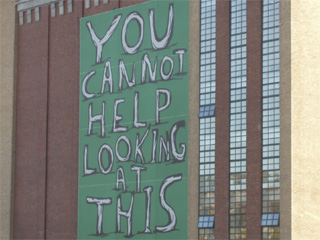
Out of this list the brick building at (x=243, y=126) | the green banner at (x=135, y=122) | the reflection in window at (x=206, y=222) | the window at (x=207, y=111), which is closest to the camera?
the brick building at (x=243, y=126)

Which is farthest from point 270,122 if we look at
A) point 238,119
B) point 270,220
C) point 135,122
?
point 135,122

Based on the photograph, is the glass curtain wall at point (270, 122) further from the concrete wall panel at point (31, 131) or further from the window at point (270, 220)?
the concrete wall panel at point (31, 131)

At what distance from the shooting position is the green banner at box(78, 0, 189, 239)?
211 ft

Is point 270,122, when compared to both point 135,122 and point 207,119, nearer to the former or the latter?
point 207,119

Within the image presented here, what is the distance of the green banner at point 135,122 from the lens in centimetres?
6431

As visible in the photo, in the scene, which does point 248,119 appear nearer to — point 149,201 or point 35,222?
point 149,201

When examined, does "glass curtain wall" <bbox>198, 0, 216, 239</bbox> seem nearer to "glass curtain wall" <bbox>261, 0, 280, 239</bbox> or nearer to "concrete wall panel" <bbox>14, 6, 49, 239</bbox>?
→ "glass curtain wall" <bbox>261, 0, 280, 239</bbox>

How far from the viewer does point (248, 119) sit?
60.2 m

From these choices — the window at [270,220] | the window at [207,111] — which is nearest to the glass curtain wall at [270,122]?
the window at [270,220]

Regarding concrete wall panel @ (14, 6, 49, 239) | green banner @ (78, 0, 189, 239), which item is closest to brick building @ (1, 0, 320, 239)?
green banner @ (78, 0, 189, 239)

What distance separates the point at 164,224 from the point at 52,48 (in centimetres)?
1624

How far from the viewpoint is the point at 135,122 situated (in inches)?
2633

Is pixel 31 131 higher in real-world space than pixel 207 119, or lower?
lower
